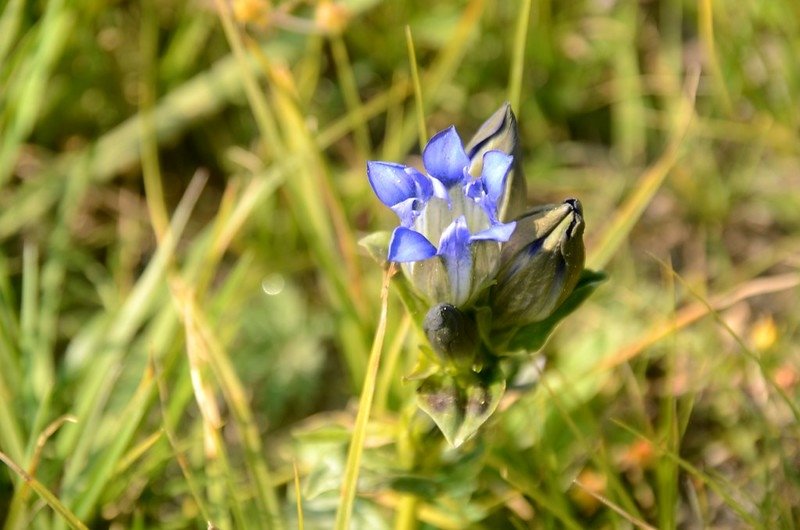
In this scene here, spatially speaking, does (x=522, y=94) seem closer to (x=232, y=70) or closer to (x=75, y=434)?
(x=232, y=70)

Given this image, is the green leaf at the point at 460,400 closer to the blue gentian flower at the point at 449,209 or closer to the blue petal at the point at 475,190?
the blue gentian flower at the point at 449,209

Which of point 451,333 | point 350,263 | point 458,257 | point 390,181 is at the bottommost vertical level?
point 350,263

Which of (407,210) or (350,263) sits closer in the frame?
(407,210)

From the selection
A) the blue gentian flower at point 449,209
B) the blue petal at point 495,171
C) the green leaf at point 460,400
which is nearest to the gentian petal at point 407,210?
the blue gentian flower at point 449,209

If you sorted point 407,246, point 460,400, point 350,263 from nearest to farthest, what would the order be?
point 407,246, point 460,400, point 350,263

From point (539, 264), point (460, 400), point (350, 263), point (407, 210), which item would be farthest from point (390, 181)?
point (350, 263)

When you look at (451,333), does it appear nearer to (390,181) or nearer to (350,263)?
(390,181)

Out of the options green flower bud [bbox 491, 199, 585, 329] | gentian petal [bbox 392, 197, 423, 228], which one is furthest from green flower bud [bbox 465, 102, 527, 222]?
gentian petal [bbox 392, 197, 423, 228]

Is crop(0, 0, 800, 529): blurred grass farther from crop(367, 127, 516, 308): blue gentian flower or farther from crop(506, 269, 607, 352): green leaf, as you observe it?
crop(367, 127, 516, 308): blue gentian flower
